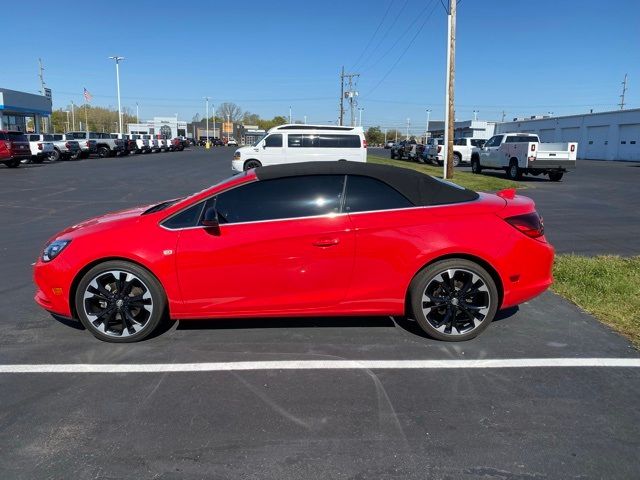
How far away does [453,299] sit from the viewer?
4383 millimetres

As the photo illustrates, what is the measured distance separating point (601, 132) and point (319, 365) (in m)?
55.7

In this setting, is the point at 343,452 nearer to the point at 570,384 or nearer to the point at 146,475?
the point at 146,475

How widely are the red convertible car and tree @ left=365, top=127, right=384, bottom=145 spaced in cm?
13493

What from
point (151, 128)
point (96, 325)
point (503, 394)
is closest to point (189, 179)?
point (96, 325)

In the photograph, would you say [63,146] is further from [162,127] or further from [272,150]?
[162,127]

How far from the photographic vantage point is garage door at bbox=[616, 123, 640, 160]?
45.7 metres

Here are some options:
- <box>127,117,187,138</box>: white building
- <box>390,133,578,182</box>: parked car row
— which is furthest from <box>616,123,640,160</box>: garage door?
<box>127,117,187,138</box>: white building

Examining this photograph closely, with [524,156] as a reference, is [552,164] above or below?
below

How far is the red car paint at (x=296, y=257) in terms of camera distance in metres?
4.22

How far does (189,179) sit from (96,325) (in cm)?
1732

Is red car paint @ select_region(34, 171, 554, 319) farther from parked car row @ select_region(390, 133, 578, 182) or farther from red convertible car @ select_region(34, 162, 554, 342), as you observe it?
parked car row @ select_region(390, 133, 578, 182)

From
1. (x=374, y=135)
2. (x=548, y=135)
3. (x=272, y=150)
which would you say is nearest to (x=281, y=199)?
(x=272, y=150)

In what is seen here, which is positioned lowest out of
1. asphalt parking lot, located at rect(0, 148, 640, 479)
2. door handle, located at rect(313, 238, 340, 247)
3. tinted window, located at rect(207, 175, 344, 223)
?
asphalt parking lot, located at rect(0, 148, 640, 479)

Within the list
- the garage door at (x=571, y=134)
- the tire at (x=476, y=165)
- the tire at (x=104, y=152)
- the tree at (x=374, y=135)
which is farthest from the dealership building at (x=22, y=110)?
the tree at (x=374, y=135)
